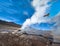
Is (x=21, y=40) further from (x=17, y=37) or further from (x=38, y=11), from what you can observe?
(x=38, y=11)

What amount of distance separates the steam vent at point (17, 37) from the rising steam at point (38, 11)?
0.13 meters

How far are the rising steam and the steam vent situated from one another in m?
0.13

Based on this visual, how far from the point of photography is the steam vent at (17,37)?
1.98 m

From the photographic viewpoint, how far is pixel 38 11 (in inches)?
79.0

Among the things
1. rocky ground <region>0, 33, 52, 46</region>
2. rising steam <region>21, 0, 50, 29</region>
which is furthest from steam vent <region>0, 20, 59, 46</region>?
rising steam <region>21, 0, 50, 29</region>

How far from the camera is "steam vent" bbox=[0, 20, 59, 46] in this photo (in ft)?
6.50

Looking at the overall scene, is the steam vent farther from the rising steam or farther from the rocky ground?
the rising steam

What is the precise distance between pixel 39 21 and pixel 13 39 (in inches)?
13.9

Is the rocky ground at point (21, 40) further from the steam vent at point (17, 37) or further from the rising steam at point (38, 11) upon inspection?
the rising steam at point (38, 11)

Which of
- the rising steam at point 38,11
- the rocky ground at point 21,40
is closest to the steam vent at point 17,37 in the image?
the rocky ground at point 21,40

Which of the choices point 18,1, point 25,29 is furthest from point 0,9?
point 25,29

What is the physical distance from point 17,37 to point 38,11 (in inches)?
14.7

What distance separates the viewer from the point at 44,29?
2033mm

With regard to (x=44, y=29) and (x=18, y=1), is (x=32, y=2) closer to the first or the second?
(x=18, y=1)
